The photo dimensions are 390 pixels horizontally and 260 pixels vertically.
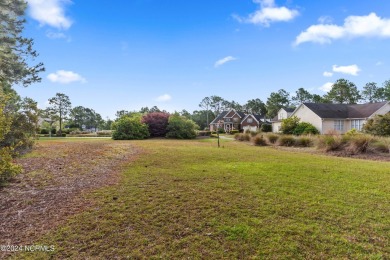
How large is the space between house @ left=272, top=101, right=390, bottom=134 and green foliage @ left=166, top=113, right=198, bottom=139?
16.0m

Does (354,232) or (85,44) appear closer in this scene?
(354,232)

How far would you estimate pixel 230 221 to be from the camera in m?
3.59

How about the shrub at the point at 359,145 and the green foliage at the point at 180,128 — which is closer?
the shrub at the point at 359,145

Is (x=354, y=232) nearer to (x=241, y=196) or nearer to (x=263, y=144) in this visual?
(x=241, y=196)

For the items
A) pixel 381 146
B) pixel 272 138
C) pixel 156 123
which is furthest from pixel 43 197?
pixel 156 123

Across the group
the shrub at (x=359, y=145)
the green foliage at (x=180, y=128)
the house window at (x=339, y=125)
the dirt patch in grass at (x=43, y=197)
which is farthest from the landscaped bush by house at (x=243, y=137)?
the dirt patch in grass at (x=43, y=197)

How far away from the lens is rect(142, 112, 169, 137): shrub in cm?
3030

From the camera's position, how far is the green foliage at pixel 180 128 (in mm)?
29391

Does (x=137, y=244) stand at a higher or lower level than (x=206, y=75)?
lower

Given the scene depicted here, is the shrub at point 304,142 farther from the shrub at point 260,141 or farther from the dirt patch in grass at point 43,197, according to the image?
the dirt patch in grass at point 43,197

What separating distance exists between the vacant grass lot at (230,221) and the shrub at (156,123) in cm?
2465

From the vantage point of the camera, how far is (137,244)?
9.69 feet

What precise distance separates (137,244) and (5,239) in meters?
1.89

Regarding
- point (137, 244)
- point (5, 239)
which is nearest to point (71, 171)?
point (5, 239)
